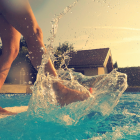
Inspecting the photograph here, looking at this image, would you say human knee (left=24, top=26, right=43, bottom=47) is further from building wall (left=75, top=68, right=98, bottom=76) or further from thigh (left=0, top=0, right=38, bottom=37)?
building wall (left=75, top=68, right=98, bottom=76)

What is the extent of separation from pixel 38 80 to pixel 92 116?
0.82 meters

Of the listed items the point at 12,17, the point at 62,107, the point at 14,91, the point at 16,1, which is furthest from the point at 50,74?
the point at 14,91

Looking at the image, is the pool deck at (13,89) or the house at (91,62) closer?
the pool deck at (13,89)

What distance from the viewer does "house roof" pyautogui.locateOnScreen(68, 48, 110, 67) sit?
13344 mm

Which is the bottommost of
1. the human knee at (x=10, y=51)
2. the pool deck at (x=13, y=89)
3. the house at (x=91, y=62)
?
the pool deck at (x=13, y=89)

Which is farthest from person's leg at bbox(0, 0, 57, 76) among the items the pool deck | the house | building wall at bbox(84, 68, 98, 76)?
building wall at bbox(84, 68, 98, 76)

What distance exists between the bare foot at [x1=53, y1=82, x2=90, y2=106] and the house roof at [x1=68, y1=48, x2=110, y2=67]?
1131 cm

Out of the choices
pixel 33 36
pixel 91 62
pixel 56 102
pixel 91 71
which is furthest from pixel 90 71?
pixel 33 36

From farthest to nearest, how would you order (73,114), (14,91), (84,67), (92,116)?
(84,67) → (14,91) → (92,116) → (73,114)

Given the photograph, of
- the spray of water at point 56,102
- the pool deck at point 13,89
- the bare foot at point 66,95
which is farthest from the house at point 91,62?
the bare foot at point 66,95

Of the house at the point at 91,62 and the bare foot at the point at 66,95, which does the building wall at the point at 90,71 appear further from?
the bare foot at the point at 66,95

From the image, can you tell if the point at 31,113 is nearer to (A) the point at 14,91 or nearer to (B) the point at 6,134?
(B) the point at 6,134

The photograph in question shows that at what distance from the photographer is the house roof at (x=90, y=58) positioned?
525 inches

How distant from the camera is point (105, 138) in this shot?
49.3 inches
